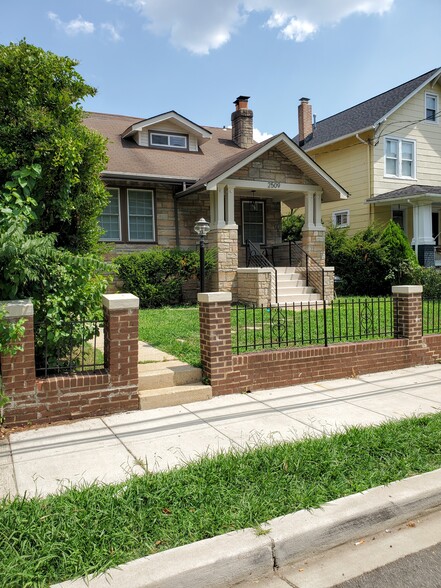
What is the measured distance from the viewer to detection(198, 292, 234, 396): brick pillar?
6.00m

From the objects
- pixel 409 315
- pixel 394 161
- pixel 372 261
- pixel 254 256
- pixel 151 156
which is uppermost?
pixel 394 161

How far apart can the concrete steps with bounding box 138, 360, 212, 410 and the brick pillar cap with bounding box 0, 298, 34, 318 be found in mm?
1575

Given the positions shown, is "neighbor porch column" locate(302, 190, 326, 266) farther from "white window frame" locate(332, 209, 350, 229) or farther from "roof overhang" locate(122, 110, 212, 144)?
"white window frame" locate(332, 209, 350, 229)

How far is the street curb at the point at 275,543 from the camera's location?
2.60m

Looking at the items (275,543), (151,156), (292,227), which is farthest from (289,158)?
(275,543)

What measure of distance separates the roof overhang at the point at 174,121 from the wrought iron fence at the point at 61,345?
12.0 metres

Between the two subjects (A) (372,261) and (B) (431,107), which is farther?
(B) (431,107)

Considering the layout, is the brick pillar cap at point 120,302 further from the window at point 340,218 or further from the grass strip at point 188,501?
the window at point 340,218

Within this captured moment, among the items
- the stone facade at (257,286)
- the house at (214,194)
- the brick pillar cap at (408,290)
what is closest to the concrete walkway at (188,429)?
the brick pillar cap at (408,290)

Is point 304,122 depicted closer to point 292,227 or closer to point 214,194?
point 292,227

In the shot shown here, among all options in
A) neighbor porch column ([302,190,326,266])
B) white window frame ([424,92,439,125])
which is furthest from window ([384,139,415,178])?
neighbor porch column ([302,190,326,266])

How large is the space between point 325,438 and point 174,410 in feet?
6.23

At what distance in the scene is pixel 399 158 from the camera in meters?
19.6

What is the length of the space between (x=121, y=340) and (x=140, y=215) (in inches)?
407
